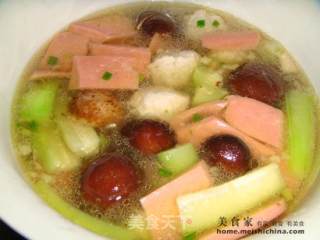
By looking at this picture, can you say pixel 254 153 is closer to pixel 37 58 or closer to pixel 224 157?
pixel 224 157

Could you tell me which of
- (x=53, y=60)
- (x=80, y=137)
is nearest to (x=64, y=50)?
(x=53, y=60)

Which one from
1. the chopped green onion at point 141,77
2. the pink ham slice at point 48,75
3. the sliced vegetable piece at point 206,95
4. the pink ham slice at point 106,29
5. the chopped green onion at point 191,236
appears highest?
the pink ham slice at point 106,29

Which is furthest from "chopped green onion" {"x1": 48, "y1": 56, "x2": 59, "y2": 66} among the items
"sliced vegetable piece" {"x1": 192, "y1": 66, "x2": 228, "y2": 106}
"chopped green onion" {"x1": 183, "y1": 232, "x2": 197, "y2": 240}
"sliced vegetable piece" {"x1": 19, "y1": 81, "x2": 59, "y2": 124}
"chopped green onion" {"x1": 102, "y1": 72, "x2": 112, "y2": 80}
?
"chopped green onion" {"x1": 183, "y1": 232, "x2": 197, "y2": 240}

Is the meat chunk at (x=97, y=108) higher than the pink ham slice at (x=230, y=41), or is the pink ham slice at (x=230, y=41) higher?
the pink ham slice at (x=230, y=41)

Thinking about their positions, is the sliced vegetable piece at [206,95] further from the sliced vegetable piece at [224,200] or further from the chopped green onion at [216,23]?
the chopped green onion at [216,23]

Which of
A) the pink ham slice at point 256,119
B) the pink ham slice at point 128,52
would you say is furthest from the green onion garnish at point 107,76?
the pink ham slice at point 256,119

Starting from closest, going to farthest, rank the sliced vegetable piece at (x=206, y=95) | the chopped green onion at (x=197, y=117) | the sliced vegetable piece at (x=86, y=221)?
1. the sliced vegetable piece at (x=86, y=221)
2. the chopped green onion at (x=197, y=117)
3. the sliced vegetable piece at (x=206, y=95)

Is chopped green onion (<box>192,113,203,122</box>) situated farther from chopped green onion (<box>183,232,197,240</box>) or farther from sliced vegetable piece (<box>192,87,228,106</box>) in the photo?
chopped green onion (<box>183,232,197,240</box>)
